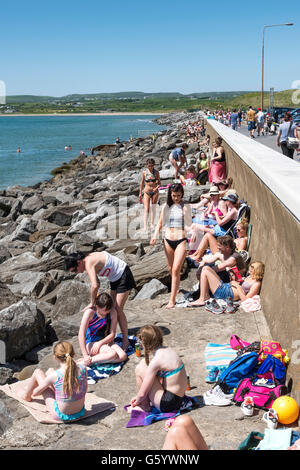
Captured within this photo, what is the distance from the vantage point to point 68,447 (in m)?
4.80

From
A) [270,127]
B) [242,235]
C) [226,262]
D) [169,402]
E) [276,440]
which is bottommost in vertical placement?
[169,402]

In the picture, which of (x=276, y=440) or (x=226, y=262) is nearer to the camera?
(x=276, y=440)

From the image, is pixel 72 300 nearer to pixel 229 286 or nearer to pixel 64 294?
pixel 64 294

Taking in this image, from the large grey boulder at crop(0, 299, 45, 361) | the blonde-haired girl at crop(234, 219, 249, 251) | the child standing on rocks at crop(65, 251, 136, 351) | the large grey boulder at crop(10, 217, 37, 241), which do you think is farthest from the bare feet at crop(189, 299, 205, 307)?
the large grey boulder at crop(10, 217, 37, 241)

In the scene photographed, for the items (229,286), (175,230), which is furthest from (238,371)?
(175,230)

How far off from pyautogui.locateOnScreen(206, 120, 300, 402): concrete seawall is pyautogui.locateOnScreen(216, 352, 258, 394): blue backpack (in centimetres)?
36

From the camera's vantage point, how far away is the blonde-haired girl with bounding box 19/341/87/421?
5211 mm

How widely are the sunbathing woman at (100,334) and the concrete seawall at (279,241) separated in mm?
1903

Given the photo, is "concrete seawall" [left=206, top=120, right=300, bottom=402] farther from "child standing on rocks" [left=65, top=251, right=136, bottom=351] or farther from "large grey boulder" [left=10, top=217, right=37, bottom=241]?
"large grey boulder" [left=10, top=217, right=37, bottom=241]

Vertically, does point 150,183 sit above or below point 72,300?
above

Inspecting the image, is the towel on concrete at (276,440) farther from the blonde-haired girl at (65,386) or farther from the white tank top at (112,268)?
the white tank top at (112,268)

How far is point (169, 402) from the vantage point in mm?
5008

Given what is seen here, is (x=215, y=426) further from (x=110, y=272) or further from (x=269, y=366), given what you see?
(x=110, y=272)

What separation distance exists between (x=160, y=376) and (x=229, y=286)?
9.45 ft
